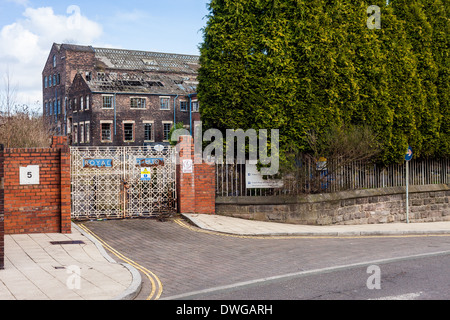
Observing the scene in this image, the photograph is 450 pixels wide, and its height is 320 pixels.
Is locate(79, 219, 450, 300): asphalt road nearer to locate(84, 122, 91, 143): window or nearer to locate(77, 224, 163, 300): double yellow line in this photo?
locate(77, 224, 163, 300): double yellow line

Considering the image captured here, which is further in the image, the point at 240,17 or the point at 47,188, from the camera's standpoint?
the point at 240,17

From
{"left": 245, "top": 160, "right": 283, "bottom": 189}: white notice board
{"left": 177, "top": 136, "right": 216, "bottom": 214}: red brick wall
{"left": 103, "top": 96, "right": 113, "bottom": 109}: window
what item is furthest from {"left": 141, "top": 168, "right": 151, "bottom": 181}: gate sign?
{"left": 103, "top": 96, "right": 113, "bottom": 109}: window

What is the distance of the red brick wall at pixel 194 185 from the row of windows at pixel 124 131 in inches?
1606

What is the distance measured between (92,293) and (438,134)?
57.9 feet

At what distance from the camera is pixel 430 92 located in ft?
70.1

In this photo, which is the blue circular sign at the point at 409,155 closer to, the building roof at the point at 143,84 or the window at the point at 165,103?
the building roof at the point at 143,84

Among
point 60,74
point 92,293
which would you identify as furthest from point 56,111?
point 92,293

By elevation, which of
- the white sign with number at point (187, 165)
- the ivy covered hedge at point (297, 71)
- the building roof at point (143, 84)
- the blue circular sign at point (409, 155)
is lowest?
the white sign with number at point (187, 165)

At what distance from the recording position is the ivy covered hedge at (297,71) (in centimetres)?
1681

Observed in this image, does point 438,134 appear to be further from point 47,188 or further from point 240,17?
point 47,188

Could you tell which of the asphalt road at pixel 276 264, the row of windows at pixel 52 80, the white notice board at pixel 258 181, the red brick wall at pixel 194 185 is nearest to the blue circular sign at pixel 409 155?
the asphalt road at pixel 276 264

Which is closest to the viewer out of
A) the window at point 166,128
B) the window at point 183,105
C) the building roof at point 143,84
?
the building roof at point 143,84

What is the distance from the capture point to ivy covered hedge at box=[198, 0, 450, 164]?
1681 centimetres

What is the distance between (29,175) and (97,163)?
2.35 m
